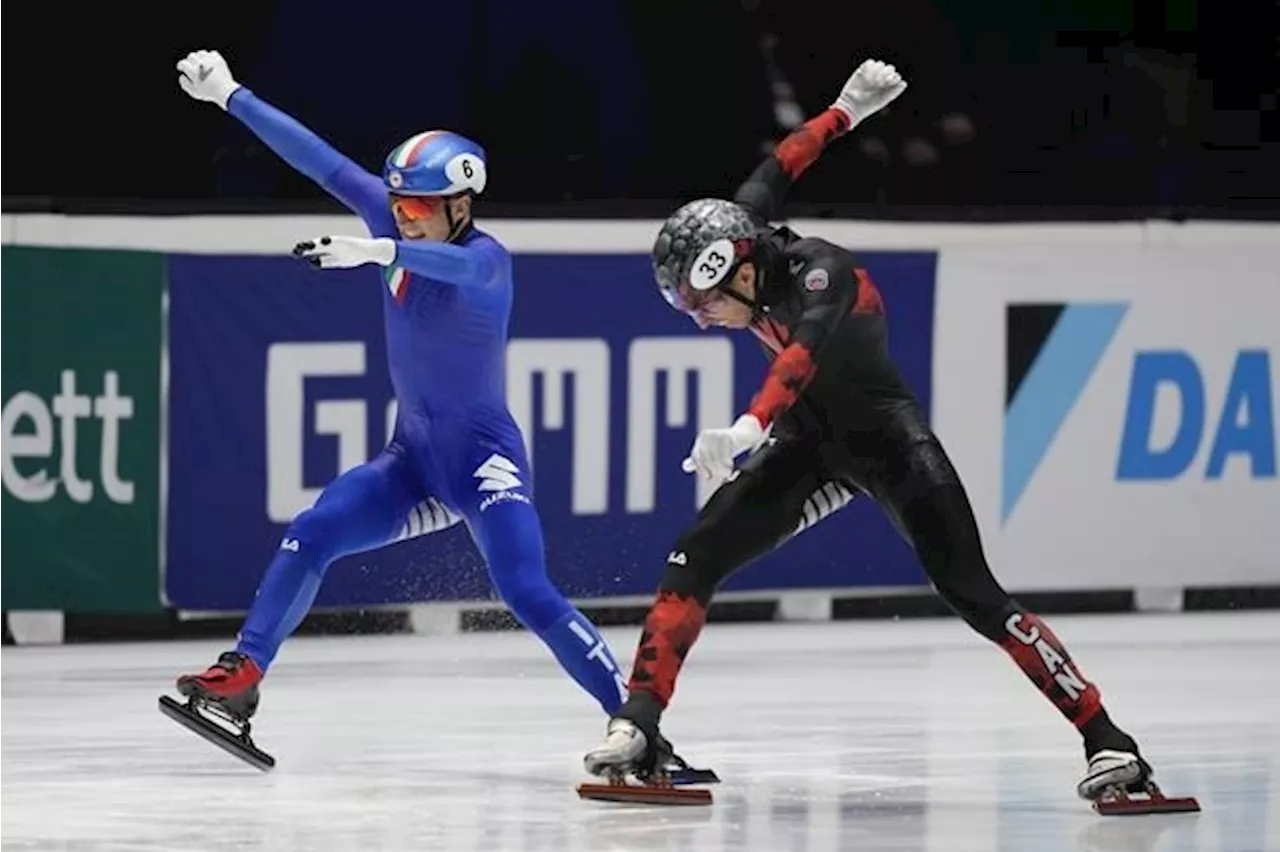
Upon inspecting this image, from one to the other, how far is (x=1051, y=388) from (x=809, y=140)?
625cm

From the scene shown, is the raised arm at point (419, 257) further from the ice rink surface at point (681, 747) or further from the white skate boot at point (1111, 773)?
the white skate boot at point (1111, 773)

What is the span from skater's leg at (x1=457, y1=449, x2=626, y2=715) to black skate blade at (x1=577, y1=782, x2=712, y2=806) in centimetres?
61

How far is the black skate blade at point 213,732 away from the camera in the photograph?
31.5 ft

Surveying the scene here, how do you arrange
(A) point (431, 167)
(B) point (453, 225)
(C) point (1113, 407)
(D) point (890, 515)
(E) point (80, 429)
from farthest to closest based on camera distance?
(C) point (1113, 407) < (E) point (80, 429) < (B) point (453, 225) < (A) point (431, 167) < (D) point (890, 515)

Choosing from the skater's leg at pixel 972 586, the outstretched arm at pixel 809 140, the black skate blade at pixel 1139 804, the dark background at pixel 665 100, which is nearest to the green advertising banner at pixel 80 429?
the dark background at pixel 665 100

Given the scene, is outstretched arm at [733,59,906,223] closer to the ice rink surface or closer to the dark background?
the ice rink surface

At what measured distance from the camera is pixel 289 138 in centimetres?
1038

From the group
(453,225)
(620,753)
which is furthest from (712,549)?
(453,225)

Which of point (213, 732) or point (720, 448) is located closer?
point (720, 448)

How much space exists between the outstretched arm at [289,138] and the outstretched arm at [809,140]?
1182 mm

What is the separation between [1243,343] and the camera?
16.4m

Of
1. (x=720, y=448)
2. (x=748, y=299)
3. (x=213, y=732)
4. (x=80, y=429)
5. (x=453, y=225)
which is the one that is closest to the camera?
(x=720, y=448)

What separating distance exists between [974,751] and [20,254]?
4979mm

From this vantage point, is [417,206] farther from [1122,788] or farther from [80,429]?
Answer: [80,429]
